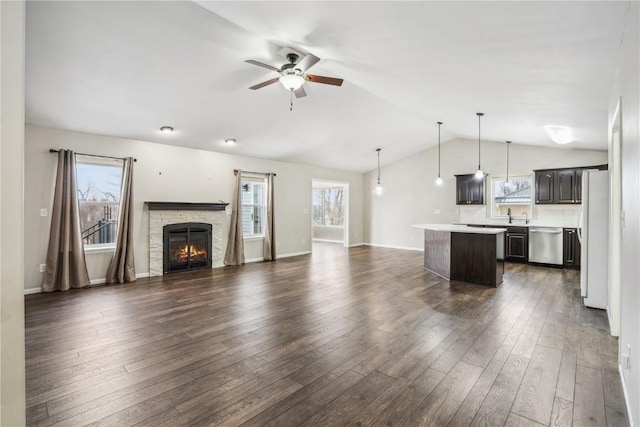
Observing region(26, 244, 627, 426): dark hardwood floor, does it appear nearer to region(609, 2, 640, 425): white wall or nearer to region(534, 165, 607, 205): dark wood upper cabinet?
region(609, 2, 640, 425): white wall

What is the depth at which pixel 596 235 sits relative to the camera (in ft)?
12.8

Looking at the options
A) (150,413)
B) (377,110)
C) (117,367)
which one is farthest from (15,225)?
(377,110)

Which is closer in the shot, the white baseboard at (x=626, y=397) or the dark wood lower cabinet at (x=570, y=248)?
the white baseboard at (x=626, y=397)

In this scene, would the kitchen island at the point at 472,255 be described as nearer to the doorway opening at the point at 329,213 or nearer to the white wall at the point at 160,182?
the white wall at the point at 160,182

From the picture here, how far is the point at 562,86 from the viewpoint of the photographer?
3158mm

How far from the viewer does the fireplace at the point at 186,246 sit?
614 cm

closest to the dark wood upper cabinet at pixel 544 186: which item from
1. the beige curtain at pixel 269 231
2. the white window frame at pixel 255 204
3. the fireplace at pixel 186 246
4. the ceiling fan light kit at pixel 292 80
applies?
the beige curtain at pixel 269 231

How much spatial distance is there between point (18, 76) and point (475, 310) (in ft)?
14.8

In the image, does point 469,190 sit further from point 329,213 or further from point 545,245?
point 329,213

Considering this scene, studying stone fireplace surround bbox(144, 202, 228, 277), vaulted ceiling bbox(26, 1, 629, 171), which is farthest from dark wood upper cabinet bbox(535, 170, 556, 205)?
stone fireplace surround bbox(144, 202, 228, 277)

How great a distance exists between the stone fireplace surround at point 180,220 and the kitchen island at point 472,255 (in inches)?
176

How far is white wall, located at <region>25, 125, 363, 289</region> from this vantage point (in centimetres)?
474

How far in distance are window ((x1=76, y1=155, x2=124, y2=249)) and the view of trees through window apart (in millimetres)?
2640

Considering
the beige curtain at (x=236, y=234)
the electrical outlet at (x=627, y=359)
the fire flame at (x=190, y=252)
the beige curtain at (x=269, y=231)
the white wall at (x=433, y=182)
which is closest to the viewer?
the electrical outlet at (x=627, y=359)
